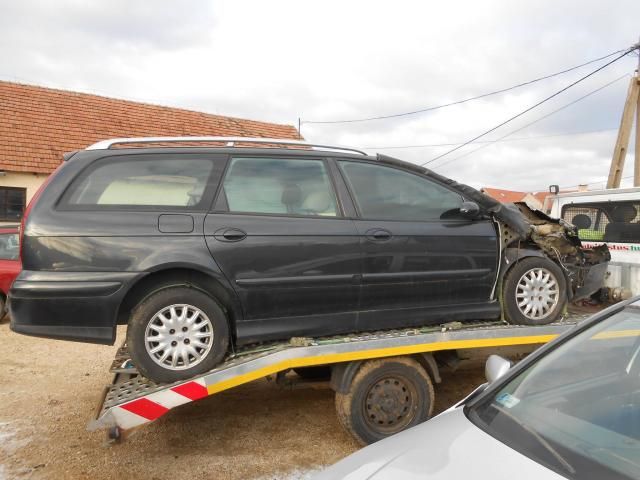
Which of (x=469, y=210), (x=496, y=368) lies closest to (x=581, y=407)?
(x=496, y=368)

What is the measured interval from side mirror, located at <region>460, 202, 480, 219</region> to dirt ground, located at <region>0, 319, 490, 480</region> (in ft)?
3.89

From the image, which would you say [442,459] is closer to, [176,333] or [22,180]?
[176,333]

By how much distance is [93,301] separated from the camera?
3.00m

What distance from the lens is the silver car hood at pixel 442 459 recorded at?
1.59m

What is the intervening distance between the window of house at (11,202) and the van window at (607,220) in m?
11.7

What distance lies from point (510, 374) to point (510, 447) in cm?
49

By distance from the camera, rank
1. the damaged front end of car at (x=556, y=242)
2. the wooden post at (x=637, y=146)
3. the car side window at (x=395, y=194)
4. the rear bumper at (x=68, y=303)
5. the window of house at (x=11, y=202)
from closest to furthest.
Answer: the rear bumper at (x=68, y=303) < the car side window at (x=395, y=194) < the damaged front end of car at (x=556, y=242) < the window of house at (x=11, y=202) < the wooden post at (x=637, y=146)

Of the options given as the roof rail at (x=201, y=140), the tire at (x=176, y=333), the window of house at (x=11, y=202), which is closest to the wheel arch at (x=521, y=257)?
the roof rail at (x=201, y=140)

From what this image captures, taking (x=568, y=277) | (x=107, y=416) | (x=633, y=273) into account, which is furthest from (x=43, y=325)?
(x=633, y=273)

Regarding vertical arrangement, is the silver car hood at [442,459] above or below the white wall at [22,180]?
below

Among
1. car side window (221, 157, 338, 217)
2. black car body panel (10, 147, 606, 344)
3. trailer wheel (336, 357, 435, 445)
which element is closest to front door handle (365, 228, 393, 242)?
black car body panel (10, 147, 606, 344)

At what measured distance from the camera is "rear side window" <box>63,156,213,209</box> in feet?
10.4

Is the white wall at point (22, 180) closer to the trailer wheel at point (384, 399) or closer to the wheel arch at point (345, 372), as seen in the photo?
the wheel arch at point (345, 372)

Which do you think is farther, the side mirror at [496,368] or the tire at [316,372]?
the tire at [316,372]
